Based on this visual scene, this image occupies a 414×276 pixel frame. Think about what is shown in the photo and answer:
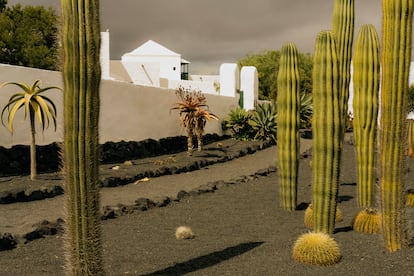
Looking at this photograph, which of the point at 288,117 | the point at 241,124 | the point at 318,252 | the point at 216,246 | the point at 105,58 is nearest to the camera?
the point at 318,252

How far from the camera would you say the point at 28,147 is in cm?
1011

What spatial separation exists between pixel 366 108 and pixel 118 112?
7690 millimetres

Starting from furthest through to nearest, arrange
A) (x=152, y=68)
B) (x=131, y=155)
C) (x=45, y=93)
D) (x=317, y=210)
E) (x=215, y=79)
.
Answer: (x=215, y=79) < (x=152, y=68) < (x=131, y=155) < (x=45, y=93) < (x=317, y=210)

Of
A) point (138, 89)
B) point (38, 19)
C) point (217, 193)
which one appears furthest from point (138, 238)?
point (38, 19)

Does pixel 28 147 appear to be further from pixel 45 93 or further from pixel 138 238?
pixel 138 238

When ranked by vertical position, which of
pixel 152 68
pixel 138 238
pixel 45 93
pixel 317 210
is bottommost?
pixel 138 238

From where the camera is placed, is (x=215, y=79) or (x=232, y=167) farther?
(x=215, y=79)

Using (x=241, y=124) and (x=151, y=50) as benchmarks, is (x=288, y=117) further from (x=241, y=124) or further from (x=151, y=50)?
Answer: (x=151, y=50)

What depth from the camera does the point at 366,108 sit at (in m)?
7.44

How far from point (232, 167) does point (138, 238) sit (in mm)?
8290

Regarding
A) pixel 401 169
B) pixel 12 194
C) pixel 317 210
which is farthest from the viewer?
pixel 12 194

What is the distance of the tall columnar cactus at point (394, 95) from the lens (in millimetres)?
4809

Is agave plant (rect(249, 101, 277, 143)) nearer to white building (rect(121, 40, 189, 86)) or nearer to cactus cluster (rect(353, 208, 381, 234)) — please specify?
cactus cluster (rect(353, 208, 381, 234))

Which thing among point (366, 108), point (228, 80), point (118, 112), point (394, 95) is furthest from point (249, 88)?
point (394, 95)
